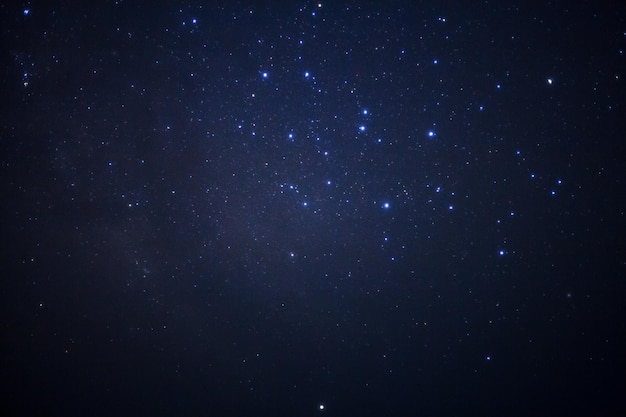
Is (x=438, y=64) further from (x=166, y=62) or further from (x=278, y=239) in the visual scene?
(x=166, y=62)

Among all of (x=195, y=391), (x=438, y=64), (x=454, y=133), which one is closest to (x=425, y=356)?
(x=454, y=133)

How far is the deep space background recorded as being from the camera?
4.73 feet

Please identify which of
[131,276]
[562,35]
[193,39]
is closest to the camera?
[562,35]

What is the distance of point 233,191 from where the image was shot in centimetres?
160

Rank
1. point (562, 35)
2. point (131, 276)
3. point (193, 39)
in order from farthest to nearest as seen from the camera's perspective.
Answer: point (131, 276) < point (193, 39) < point (562, 35)

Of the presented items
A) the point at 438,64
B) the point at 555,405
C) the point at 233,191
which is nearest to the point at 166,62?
the point at 233,191

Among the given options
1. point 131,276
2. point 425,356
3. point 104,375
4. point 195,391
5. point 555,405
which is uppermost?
point 131,276

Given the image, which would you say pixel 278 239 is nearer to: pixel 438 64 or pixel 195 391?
pixel 195 391

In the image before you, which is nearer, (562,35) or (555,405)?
(562,35)

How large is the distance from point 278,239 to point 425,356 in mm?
856

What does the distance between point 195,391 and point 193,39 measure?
1660 mm

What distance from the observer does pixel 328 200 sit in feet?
5.14

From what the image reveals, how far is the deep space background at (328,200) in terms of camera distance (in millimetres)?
1442

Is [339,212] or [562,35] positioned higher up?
[562,35]
